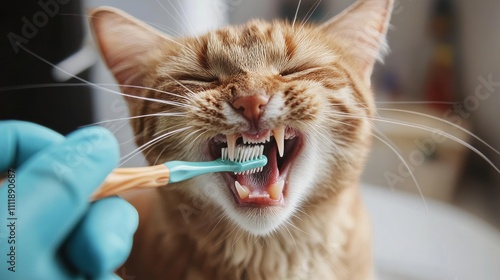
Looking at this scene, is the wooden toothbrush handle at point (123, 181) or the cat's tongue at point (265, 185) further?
the cat's tongue at point (265, 185)

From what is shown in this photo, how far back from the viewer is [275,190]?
2.37ft

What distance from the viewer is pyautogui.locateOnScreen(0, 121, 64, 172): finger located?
1.93ft

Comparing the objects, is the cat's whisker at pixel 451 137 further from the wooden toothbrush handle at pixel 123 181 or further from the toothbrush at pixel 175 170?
the wooden toothbrush handle at pixel 123 181

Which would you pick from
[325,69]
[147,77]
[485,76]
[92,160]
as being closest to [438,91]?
[485,76]

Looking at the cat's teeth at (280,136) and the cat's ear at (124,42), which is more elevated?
the cat's ear at (124,42)

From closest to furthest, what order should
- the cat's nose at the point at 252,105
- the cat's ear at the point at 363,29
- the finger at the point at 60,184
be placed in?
the finger at the point at 60,184, the cat's nose at the point at 252,105, the cat's ear at the point at 363,29

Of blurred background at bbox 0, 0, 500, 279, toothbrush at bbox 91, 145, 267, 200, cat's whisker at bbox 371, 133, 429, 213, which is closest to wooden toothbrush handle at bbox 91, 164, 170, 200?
toothbrush at bbox 91, 145, 267, 200

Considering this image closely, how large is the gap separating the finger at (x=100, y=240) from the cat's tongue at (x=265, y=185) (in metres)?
0.20

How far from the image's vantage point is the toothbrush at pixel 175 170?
55 cm

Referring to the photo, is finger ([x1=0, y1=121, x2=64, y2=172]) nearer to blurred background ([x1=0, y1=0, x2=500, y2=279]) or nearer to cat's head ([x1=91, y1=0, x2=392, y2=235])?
cat's head ([x1=91, y1=0, x2=392, y2=235])

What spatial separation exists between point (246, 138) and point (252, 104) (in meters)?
0.06

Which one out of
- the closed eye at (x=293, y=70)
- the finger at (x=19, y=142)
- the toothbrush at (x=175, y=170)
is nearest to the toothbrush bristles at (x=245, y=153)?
the toothbrush at (x=175, y=170)

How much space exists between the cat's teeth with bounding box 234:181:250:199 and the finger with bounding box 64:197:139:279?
0.19 meters

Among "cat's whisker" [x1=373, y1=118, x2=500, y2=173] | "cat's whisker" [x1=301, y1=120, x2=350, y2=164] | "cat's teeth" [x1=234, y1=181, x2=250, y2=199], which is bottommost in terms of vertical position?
"cat's teeth" [x1=234, y1=181, x2=250, y2=199]
